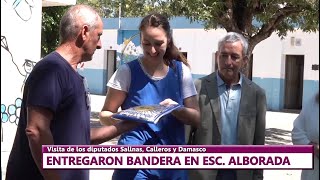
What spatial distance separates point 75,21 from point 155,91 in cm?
67

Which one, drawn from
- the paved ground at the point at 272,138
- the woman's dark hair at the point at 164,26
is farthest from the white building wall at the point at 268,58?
the woman's dark hair at the point at 164,26

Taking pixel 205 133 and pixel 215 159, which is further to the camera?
pixel 205 133

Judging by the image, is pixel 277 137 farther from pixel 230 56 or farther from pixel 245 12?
pixel 230 56

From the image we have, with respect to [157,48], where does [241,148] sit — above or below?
below

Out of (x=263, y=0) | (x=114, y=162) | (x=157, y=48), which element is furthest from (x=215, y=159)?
(x=263, y=0)

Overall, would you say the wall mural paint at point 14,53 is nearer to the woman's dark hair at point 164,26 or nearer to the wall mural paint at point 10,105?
the wall mural paint at point 10,105

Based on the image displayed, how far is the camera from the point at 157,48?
117 inches

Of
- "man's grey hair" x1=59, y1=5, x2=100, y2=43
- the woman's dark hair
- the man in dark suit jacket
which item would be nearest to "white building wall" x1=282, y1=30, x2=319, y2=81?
the man in dark suit jacket

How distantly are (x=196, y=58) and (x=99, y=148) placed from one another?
2160cm

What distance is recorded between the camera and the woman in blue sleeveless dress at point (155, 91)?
116 inches

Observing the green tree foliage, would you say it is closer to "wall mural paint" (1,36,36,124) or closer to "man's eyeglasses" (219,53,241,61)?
"wall mural paint" (1,36,36,124)

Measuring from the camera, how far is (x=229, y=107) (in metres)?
3.22

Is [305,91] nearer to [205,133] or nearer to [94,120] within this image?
[94,120]

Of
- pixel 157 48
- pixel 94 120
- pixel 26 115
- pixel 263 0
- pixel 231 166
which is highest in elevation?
pixel 263 0
